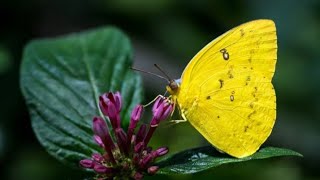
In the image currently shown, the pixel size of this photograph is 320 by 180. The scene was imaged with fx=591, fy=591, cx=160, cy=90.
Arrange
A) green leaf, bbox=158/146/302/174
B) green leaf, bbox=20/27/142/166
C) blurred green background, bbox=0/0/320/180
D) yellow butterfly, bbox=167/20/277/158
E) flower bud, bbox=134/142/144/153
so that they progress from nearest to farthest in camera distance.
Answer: green leaf, bbox=158/146/302/174 → flower bud, bbox=134/142/144/153 → yellow butterfly, bbox=167/20/277/158 → green leaf, bbox=20/27/142/166 → blurred green background, bbox=0/0/320/180

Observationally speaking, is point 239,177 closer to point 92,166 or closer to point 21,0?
point 92,166

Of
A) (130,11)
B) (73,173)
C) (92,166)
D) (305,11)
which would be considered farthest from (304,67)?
(92,166)

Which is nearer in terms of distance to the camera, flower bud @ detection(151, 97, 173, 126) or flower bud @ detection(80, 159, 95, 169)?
flower bud @ detection(80, 159, 95, 169)

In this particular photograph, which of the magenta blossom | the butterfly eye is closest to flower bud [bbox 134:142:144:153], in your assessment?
the magenta blossom

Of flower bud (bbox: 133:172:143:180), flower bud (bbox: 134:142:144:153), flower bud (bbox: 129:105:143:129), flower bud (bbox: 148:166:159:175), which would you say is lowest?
flower bud (bbox: 133:172:143:180)

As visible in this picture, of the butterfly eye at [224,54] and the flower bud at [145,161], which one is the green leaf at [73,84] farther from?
the butterfly eye at [224,54]

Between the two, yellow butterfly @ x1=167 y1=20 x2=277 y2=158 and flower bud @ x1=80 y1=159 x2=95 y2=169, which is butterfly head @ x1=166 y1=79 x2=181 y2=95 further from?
flower bud @ x1=80 y1=159 x2=95 y2=169
